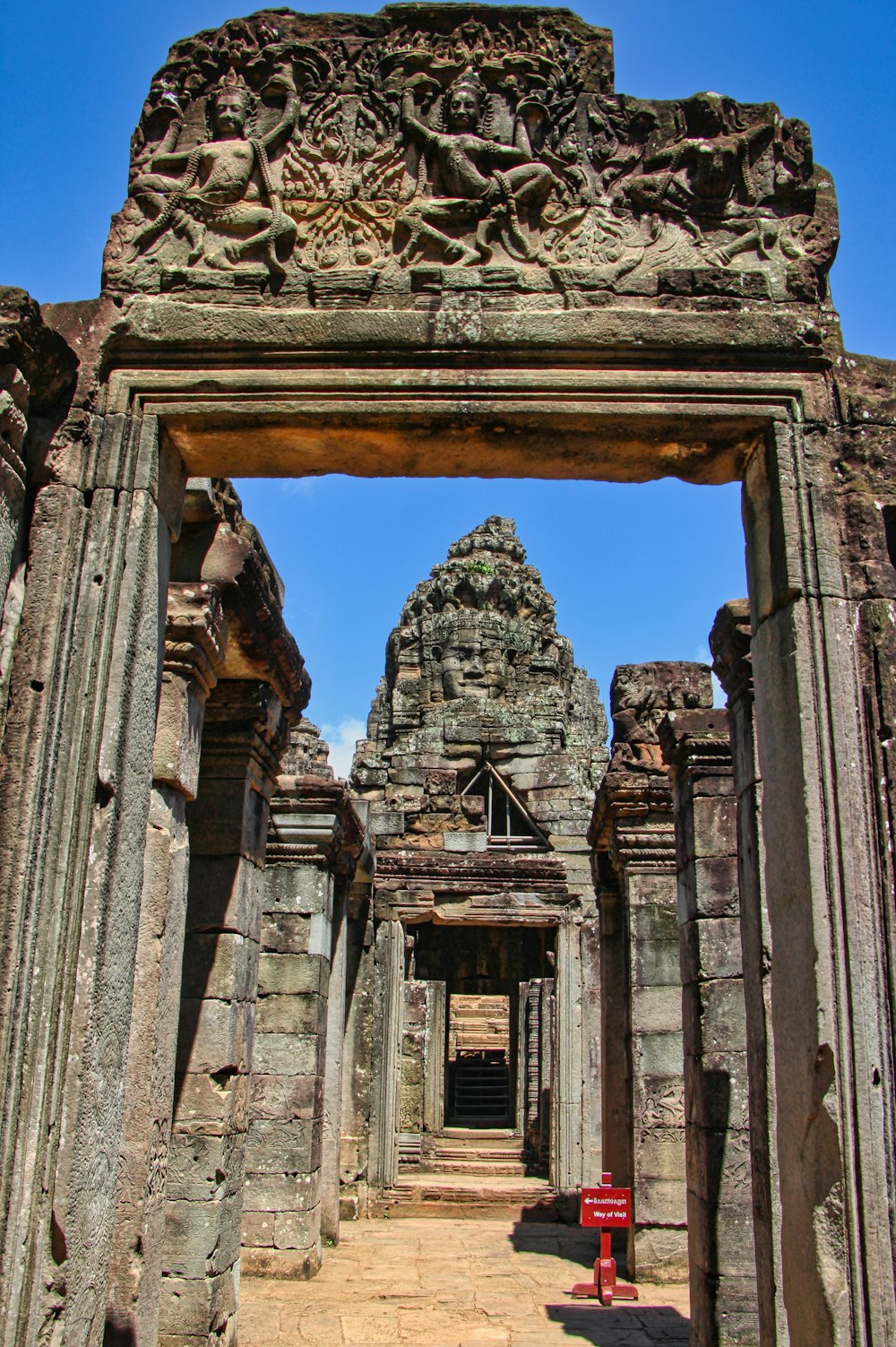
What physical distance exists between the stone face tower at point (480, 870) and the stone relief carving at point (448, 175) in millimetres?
11674

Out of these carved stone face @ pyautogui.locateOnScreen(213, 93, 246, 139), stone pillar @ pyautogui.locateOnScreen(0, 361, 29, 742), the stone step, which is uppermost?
carved stone face @ pyautogui.locateOnScreen(213, 93, 246, 139)

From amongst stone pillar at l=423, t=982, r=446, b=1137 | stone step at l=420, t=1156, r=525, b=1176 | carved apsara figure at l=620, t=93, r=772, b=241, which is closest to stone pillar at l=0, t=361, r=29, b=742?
carved apsara figure at l=620, t=93, r=772, b=241

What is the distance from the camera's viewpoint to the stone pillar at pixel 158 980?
4621 millimetres

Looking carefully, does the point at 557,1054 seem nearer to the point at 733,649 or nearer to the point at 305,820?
the point at 305,820

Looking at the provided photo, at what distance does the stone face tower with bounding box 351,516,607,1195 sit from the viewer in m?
14.5

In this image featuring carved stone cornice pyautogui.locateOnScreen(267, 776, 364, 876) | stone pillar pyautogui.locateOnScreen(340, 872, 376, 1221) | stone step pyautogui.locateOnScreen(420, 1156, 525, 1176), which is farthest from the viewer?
stone step pyautogui.locateOnScreen(420, 1156, 525, 1176)

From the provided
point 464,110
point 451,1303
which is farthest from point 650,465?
point 451,1303

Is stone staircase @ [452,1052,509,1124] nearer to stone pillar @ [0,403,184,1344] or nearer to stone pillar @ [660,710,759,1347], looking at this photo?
stone pillar @ [660,710,759,1347]

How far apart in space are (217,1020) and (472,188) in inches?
178

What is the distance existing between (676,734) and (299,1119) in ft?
14.4

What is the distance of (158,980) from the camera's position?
4871 mm

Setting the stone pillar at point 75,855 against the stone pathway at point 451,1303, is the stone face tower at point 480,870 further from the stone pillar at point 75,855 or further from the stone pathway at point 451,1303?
the stone pillar at point 75,855

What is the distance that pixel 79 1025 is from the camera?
3.25 metres

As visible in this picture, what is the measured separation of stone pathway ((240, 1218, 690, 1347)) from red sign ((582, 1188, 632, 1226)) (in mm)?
599
